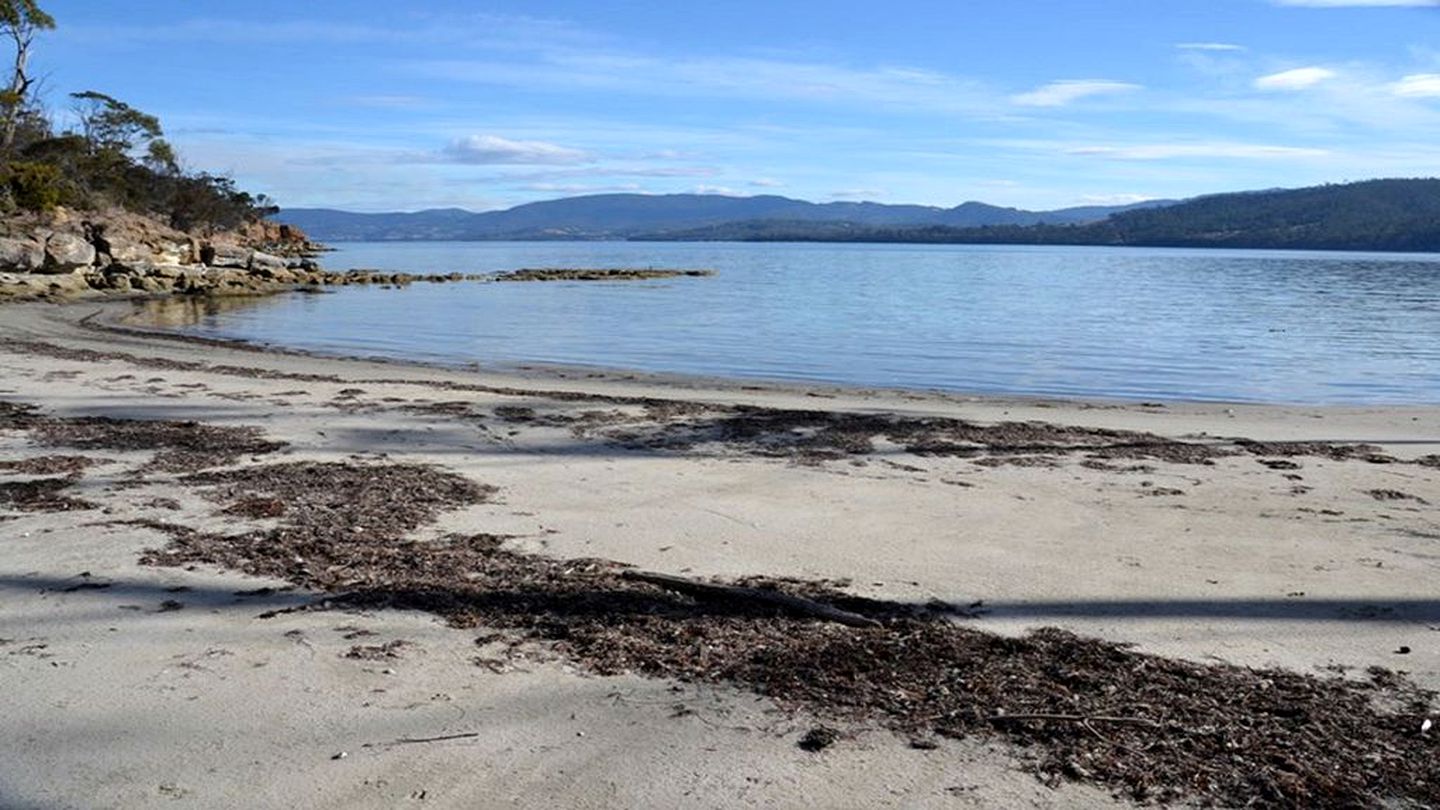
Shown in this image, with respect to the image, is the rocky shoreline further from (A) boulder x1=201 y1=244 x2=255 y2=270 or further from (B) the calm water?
(B) the calm water

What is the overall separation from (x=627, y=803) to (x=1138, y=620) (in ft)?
9.56

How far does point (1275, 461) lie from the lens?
1027cm

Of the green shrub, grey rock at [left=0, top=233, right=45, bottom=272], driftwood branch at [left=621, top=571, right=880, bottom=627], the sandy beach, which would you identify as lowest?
the sandy beach

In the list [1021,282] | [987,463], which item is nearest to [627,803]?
[987,463]

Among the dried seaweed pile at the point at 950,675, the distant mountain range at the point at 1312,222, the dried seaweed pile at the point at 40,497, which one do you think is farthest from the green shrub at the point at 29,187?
the distant mountain range at the point at 1312,222

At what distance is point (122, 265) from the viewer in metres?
44.6

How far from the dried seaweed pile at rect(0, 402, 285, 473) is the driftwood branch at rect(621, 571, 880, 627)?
177 inches

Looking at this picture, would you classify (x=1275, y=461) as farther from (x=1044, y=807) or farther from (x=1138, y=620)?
(x=1044, y=807)

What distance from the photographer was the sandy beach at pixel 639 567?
3707mm

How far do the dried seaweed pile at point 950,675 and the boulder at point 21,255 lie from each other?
39237 mm

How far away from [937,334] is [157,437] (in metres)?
24.2

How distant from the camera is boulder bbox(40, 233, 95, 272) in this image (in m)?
41.1

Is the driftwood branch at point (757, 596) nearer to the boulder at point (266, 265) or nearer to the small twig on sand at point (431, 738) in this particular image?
the small twig on sand at point (431, 738)

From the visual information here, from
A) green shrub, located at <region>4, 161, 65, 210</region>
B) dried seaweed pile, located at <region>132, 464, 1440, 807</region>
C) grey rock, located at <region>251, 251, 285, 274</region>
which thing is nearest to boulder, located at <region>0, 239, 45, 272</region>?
green shrub, located at <region>4, 161, 65, 210</region>
